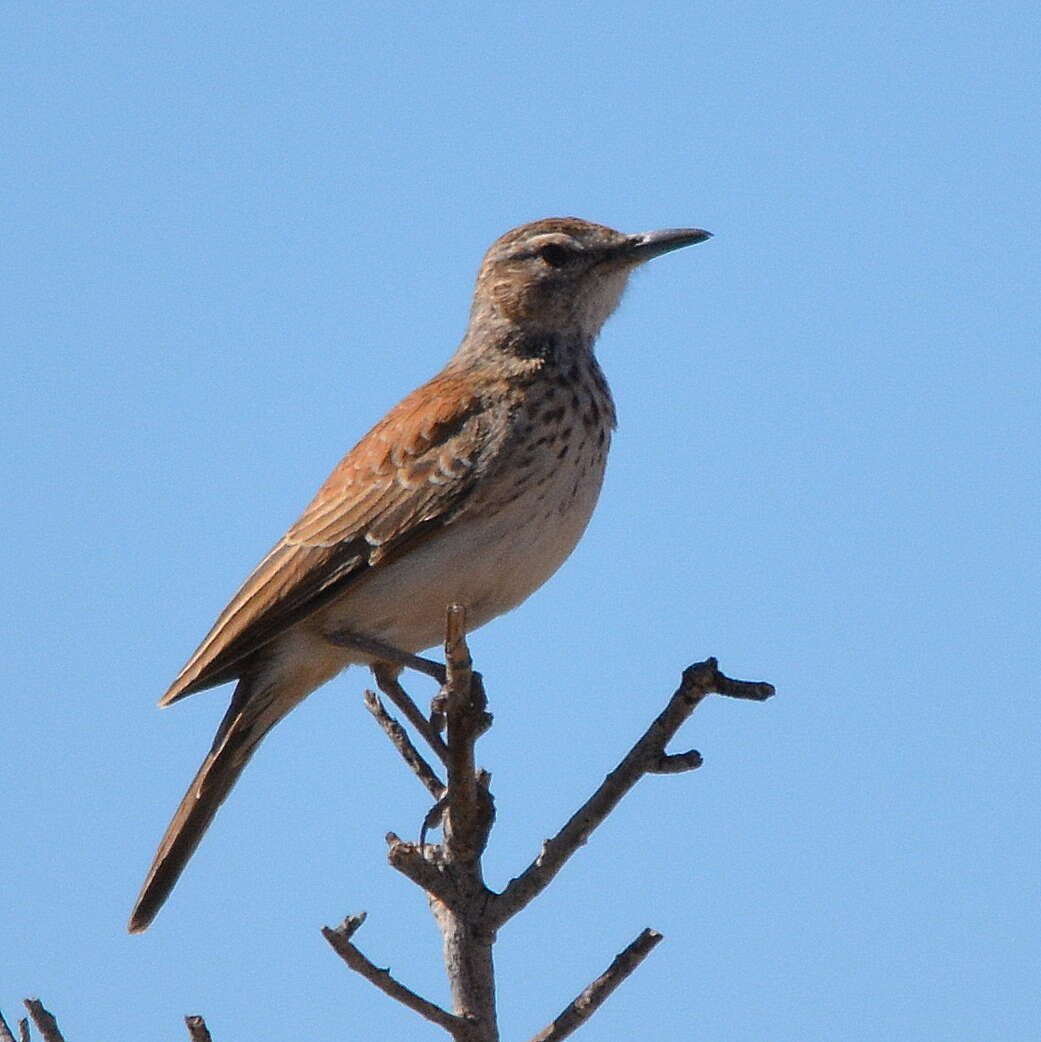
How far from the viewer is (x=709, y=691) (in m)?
4.80

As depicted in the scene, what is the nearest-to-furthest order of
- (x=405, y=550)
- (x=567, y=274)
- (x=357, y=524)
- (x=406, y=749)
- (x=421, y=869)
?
(x=421, y=869), (x=406, y=749), (x=405, y=550), (x=357, y=524), (x=567, y=274)

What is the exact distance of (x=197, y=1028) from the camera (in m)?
4.38

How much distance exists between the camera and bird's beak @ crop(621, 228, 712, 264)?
29.8 feet

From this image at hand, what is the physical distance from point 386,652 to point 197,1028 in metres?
3.25

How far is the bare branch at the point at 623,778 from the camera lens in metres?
4.79

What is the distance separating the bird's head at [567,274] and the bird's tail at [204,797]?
8.40ft

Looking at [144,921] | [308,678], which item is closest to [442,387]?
[308,678]

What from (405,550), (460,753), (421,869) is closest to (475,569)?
(405,550)

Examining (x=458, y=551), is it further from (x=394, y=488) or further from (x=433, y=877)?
(x=433, y=877)

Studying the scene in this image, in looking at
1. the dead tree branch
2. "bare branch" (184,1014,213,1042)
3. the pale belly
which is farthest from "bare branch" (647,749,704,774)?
the pale belly

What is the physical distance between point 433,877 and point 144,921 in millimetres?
2563

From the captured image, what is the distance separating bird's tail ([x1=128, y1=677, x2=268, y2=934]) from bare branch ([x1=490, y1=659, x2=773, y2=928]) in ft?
8.44

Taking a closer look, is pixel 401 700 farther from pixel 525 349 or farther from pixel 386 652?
pixel 525 349

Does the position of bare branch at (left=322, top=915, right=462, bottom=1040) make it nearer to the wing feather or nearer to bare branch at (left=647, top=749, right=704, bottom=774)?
bare branch at (left=647, top=749, right=704, bottom=774)
